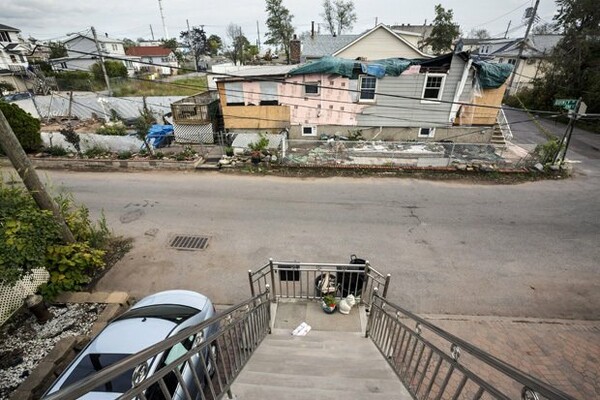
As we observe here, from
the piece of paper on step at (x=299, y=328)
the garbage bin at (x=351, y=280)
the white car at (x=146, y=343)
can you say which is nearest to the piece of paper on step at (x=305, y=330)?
the piece of paper on step at (x=299, y=328)

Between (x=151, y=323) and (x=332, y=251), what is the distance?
4857 millimetres

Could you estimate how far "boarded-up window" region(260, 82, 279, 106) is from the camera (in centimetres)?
1506

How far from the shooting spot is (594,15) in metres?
20.6

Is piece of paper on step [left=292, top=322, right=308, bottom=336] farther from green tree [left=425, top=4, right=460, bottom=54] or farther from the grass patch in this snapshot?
green tree [left=425, top=4, right=460, bottom=54]

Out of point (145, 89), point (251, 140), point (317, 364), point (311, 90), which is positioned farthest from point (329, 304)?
point (145, 89)

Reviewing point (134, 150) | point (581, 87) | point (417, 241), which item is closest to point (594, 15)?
point (581, 87)

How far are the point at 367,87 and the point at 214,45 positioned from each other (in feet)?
241

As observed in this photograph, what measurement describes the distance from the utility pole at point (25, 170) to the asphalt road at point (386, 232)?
2089 mm

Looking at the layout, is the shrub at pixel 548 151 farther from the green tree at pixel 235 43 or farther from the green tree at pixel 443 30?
the green tree at pixel 235 43

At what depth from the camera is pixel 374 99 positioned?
1525cm

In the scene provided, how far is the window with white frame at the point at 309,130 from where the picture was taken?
16156mm

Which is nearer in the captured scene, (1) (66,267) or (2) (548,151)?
(1) (66,267)

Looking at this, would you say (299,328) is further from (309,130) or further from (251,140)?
(309,130)

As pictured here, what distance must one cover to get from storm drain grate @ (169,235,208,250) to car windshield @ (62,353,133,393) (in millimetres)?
4453
